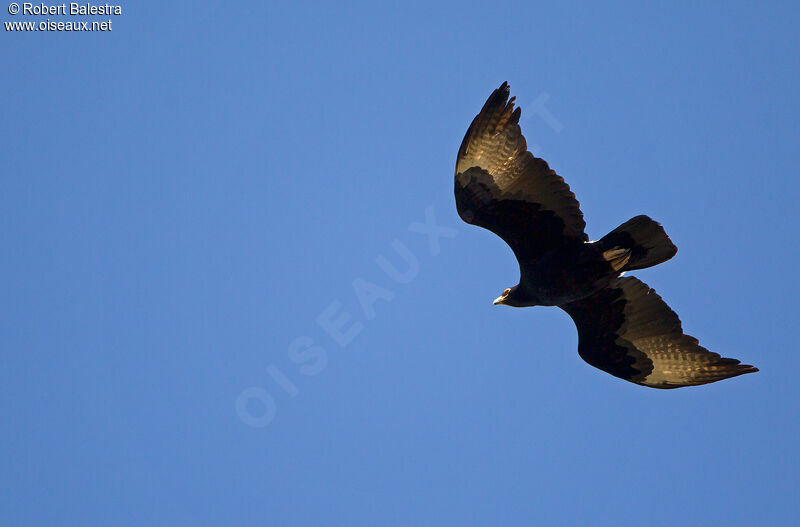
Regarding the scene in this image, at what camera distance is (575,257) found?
11.3m

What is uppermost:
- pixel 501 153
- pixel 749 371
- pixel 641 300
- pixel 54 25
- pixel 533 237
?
pixel 54 25

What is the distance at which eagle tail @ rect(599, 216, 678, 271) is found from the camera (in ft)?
35.1

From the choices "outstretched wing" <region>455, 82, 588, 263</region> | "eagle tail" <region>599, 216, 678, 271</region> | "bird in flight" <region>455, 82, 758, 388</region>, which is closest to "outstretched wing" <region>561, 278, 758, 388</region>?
"bird in flight" <region>455, 82, 758, 388</region>

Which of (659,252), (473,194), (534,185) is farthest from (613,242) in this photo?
(473,194)

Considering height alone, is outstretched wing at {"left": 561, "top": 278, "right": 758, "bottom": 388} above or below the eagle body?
below

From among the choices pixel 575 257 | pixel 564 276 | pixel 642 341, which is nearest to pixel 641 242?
pixel 575 257

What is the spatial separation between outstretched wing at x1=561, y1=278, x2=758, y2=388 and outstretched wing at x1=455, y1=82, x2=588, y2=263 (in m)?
1.73

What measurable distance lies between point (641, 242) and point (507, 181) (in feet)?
6.55

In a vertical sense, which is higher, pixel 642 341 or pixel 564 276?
pixel 564 276

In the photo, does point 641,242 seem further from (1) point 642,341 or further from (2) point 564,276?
(1) point 642,341

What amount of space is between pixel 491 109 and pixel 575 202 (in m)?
1.70

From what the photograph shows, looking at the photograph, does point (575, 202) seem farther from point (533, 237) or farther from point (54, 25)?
point (54, 25)

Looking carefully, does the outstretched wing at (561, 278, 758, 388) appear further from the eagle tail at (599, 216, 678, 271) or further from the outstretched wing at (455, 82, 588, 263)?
the outstretched wing at (455, 82, 588, 263)

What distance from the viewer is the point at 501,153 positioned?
10.9 metres
